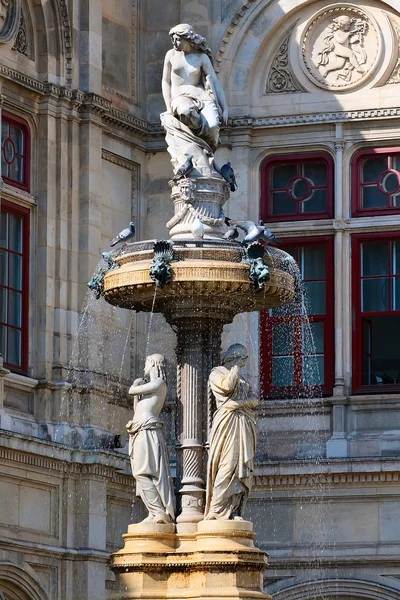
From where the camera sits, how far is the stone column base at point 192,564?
862 inches

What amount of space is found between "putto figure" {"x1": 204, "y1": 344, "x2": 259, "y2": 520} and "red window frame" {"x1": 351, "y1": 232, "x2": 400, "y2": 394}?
8658mm

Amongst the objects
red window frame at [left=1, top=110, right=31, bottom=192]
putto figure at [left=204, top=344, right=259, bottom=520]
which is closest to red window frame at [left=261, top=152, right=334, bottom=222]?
red window frame at [left=1, top=110, right=31, bottom=192]

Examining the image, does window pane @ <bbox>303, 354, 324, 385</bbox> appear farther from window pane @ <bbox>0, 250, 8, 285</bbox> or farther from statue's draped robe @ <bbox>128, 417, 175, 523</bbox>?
statue's draped robe @ <bbox>128, 417, 175, 523</bbox>

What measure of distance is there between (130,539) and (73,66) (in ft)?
32.4

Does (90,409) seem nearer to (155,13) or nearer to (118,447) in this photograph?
(118,447)

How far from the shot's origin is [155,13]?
32.8 m

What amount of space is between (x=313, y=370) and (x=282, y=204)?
8.04 ft

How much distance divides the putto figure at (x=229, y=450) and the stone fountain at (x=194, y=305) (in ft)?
0.60

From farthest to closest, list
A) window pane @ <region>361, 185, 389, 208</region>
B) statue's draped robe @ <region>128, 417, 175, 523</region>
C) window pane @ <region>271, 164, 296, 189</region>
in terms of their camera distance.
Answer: window pane @ <region>271, 164, 296, 189</region> < window pane @ <region>361, 185, 389, 208</region> < statue's draped robe @ <region>128, 417, 175, 523</region>

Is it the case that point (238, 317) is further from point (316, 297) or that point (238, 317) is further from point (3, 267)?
point (3, 267)

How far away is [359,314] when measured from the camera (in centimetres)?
3130

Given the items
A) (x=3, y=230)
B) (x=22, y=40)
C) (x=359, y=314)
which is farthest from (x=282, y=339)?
(x=22, y=40)

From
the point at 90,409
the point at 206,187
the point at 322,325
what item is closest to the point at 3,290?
the point at 90,409

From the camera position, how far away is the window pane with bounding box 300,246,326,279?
31.7 meters
